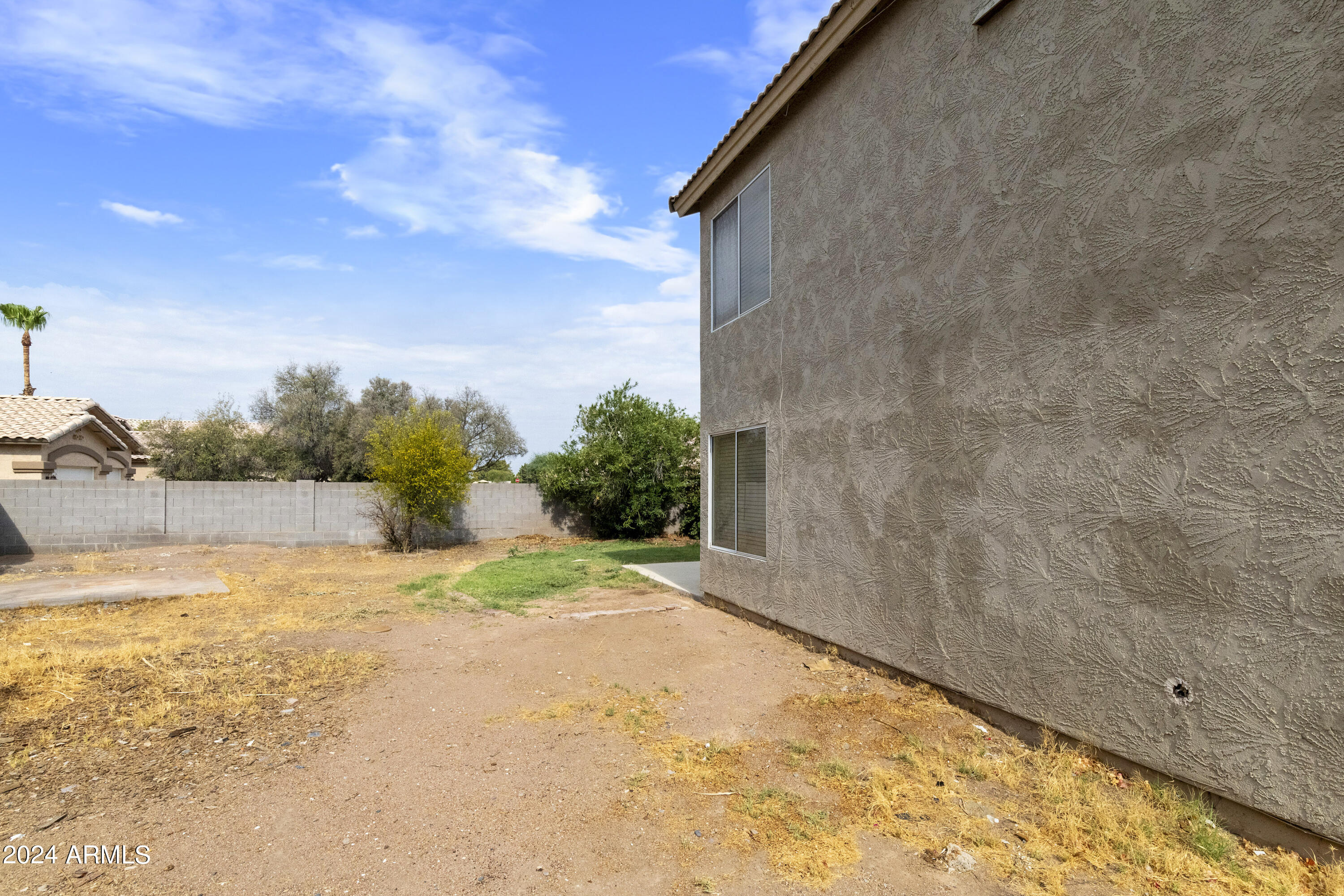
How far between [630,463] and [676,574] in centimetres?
654

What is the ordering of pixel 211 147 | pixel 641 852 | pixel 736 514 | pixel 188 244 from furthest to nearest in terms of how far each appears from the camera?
pixel 188 244
pixel 211 147
pixel 736 514
pixel 641 852

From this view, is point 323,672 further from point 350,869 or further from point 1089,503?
point 1089,503

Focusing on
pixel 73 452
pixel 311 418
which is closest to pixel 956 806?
Answer: pixel 73 452

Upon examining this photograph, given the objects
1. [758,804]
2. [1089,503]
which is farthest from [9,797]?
[1089,503]

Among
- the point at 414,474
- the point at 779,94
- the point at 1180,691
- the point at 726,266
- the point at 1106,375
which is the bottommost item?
the point at 1180,691

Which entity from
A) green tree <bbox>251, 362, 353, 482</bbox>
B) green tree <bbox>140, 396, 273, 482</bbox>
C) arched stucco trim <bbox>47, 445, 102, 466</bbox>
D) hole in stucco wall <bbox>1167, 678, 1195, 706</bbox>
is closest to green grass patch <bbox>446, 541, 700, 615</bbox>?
hole in stucco wall <bbox>1167, 678, 1195, 706</bbox>

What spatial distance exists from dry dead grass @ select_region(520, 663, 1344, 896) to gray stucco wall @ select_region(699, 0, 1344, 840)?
22 centimetres

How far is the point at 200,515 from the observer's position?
626 inches

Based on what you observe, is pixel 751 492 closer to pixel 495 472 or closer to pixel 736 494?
pixel 736 494

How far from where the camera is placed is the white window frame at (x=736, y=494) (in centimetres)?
738

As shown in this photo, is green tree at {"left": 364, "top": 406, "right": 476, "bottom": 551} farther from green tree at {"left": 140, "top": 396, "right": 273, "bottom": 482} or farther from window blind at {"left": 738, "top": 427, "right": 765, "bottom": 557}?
green tree at {"left": 140, "top": 396, "right": 273, "bottom": 482}

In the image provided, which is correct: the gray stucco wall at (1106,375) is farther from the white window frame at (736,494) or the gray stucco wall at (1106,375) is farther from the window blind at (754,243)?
the window blind at (754,243)

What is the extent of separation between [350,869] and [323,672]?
3518 mm

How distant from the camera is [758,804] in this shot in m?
3.44
